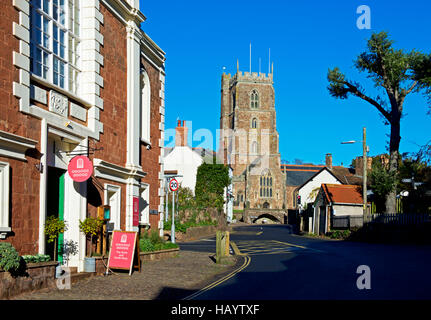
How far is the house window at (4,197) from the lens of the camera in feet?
33.0

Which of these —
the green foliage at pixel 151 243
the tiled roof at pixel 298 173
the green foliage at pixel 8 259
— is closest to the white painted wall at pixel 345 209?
the green foliage at pixel 151 243

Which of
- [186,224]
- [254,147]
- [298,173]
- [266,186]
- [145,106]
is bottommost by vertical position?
[186,224]

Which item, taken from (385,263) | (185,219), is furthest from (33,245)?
(185,219)

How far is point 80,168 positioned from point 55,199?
142cm

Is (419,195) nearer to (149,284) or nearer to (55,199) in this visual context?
(149,284)

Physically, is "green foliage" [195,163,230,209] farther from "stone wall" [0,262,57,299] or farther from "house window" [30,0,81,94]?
"stone wall" [0,262,57,299]

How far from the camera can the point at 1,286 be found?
887 cm

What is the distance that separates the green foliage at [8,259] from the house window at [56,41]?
4509mm

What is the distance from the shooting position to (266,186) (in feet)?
333

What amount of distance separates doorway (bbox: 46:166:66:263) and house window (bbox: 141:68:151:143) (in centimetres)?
662

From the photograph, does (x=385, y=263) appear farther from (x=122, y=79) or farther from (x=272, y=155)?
(x=272, y=155)

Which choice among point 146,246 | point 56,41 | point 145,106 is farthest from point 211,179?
point 56,41

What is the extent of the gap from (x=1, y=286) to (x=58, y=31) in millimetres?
A: 7151

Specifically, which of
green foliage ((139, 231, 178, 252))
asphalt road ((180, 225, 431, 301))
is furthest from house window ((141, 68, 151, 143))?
asphalt road ((180, 225, 431, 301))
